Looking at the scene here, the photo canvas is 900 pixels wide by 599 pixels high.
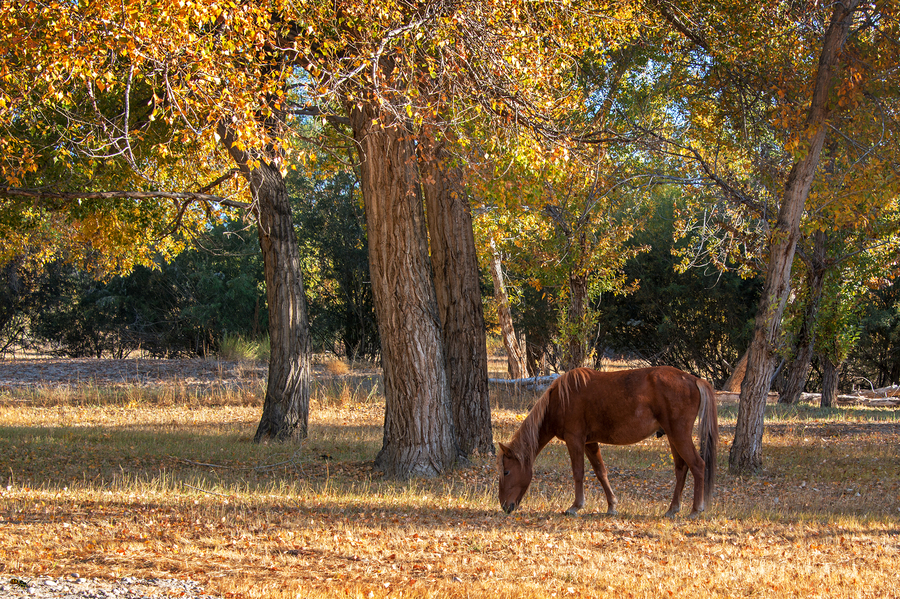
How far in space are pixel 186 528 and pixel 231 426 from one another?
8685 millimetres

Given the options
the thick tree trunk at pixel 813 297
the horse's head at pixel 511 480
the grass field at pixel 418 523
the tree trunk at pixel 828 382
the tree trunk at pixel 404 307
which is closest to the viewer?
the grass field at pixel 418 523

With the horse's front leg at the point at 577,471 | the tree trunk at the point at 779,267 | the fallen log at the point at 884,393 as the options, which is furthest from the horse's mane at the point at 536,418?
the fallen log at the point at 884,393

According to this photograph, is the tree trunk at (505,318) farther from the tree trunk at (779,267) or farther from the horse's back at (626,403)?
the horse's back at (626,403)

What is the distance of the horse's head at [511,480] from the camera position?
7270 mm

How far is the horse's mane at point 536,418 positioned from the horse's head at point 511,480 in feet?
0.22

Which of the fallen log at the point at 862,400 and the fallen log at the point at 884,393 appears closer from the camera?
the fallen log at the point at 862,400

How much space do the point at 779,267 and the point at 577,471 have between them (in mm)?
5183

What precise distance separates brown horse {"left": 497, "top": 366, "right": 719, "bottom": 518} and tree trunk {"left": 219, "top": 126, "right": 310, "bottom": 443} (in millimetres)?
6283

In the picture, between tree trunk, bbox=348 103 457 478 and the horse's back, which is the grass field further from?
the horse's back

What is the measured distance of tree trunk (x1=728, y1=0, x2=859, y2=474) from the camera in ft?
A: 33.4

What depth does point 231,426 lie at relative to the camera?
14414mm

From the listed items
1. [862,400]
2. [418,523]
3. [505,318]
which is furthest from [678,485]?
[862,400]

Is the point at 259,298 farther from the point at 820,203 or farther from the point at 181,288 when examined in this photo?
the point at 820,203

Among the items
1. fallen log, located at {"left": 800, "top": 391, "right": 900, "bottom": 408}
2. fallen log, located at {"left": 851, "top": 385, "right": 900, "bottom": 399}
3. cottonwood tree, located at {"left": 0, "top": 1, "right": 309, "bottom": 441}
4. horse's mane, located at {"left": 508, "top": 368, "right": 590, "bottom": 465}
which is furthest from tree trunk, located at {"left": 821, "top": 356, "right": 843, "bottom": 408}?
horse's mane, located at {"left": 508, "top": 368, "right": 590, "bottom": 465}
